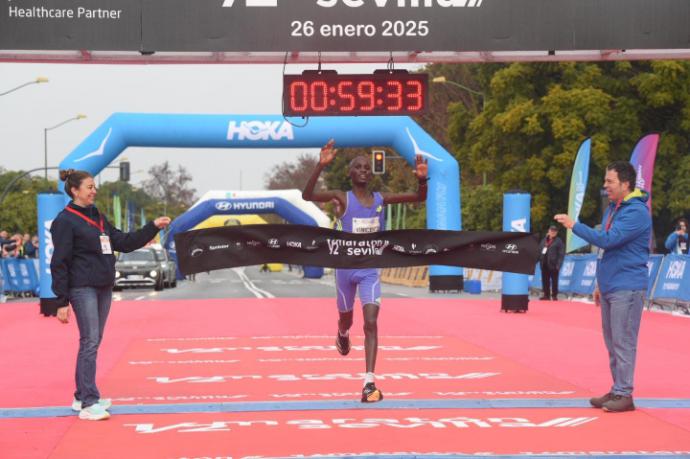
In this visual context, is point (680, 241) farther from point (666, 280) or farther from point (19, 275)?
point (19, 275)

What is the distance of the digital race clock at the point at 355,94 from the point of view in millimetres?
13602

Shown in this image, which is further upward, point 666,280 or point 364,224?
point 364,224

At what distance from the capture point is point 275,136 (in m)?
30.9

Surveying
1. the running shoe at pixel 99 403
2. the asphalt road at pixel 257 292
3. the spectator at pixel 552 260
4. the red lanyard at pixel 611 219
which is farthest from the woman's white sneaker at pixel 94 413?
the asphalt road at pixel 257 292

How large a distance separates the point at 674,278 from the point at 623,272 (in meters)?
14.5

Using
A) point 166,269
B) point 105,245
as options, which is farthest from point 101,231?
point 166,269

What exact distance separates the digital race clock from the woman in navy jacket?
184 inches

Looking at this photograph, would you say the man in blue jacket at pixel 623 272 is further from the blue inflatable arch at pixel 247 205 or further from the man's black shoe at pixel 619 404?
the blue inflatable arch at pixel 247 205

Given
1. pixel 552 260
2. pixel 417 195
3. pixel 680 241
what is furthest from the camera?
pixel 552 260

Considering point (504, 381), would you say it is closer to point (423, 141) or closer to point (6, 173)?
point (423, 141)

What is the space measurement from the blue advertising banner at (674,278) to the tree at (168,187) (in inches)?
5632

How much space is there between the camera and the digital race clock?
1360 cm

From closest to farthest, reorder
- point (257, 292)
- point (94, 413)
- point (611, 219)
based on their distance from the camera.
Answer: point (94, 413) < point (611, 219) < point (257, 292)

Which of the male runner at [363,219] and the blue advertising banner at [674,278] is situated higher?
the male runner at [363,219]
